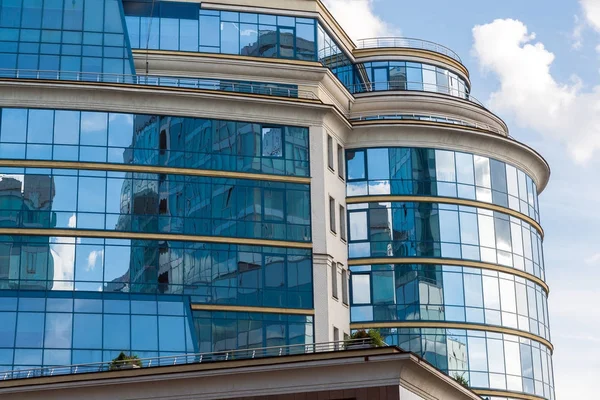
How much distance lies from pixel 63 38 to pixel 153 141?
7.90m

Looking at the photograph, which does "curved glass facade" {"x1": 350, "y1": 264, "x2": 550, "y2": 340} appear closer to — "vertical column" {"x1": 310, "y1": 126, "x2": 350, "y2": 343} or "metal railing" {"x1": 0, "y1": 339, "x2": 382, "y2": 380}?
"vertical column" {"x1": 310, "y1": 126, "x2": 350, "y2": 343}

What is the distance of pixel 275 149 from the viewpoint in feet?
216

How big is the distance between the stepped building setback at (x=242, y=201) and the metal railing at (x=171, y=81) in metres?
0.13

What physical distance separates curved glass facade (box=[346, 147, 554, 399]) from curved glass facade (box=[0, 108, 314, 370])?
549 cm

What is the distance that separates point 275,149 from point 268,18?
29.1 ft

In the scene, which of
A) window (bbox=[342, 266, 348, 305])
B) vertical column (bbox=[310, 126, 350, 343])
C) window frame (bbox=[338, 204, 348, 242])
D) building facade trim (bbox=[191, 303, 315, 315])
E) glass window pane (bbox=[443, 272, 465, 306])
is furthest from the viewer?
window frame (bbox=[338, 204, 348, 242])

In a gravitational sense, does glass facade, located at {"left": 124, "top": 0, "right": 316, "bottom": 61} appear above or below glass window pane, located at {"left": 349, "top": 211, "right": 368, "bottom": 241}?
above

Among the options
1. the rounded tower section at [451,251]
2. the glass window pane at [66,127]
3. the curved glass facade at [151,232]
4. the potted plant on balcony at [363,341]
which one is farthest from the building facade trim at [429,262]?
the potted plant on balcony at [363,341]

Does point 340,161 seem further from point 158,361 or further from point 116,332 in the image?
point 158,361

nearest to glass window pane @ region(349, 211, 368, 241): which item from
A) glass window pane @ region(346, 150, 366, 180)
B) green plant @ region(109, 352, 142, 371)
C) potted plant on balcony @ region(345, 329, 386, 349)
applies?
glass window pane @ region(346, 150, 366, 180)

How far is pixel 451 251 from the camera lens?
6881 centimetres

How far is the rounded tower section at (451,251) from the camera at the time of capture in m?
67.8

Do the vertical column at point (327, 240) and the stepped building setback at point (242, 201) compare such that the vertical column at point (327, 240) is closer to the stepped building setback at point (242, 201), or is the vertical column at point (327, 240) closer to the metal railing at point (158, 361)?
the stepped building setback at point (242, 201)

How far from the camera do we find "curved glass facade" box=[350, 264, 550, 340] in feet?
223
